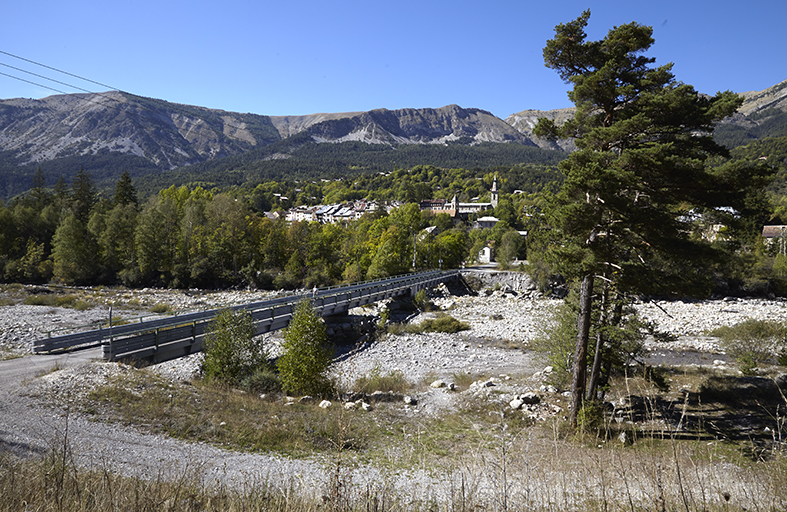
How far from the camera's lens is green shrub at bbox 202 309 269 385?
46.2 feet

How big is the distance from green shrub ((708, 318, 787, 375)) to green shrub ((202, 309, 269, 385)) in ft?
68.8

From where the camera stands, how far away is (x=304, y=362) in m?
14.0

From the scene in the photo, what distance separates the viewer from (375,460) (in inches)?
314

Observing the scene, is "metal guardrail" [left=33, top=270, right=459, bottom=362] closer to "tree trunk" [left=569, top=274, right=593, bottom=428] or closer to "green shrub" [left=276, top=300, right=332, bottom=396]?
"green shrub" [left=276, top=300, right=332, bottom=396]

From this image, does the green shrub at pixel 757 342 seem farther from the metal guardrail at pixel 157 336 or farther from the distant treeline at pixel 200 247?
the distant treeline at pixel 200 247

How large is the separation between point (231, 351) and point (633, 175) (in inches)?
549

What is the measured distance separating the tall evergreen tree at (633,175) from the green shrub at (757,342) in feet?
40.3

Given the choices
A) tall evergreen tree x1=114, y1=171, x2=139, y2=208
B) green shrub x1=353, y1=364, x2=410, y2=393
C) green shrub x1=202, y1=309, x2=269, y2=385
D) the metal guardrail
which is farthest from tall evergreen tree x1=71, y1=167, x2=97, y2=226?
green shrub x1=353, y1=364, x2=410, y2=393

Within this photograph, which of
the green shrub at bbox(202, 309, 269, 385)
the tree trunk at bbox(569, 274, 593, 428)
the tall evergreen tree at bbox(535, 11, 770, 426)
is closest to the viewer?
the tall evergreen tree at bbox(535, 11, 770, 426)

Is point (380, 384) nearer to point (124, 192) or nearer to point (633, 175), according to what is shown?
point (633, 175)

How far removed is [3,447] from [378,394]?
998cm

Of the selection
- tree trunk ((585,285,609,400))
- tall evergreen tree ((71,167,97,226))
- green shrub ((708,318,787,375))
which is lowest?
green shrub ((708,318,787,375))

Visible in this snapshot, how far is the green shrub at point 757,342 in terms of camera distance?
58.0 ft

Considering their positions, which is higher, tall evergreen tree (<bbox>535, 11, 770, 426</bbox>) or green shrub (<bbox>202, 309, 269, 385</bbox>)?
tall evergreen tree (<bbox>535, 11, 770, 426</bbox>)
